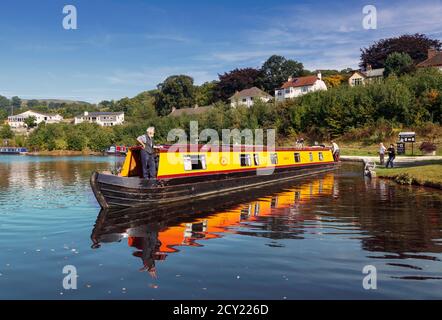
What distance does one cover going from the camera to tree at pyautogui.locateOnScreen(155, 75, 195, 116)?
113750mm

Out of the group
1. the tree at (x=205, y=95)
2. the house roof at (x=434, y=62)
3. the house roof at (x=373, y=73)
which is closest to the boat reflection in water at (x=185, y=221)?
the house roof at (x=434, y=62)

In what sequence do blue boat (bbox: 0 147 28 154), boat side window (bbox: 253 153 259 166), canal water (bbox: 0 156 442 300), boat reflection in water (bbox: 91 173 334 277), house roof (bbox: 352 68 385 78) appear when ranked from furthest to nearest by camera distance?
1. blue boat (bbox: 0 147 28 154)
2. house roof (bbox: 352 68 385 78)
3. boat side window (bbox: 253 153 259 166)
4. boat reflection in water (bbox: 91 173 334 277)
5. canal water (bbox: 0 156 442 300)

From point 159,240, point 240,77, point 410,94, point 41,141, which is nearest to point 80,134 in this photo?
point 41,141

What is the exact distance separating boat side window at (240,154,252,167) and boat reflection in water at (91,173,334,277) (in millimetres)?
2584

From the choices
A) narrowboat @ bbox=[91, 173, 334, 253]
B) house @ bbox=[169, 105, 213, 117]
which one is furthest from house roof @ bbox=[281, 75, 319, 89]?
narrowboat @ bbox=[91, 173, 334, 253]

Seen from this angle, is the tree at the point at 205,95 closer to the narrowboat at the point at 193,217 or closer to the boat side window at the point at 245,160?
the boat side window at the point at 245,160

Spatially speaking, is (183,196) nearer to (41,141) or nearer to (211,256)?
(211,256)

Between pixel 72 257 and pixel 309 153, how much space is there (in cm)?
2341

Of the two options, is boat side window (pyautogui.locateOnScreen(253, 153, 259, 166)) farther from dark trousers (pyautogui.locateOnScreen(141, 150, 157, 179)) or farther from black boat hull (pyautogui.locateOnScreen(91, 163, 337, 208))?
dark trousers (pyautogui.locateOnScreen(141, 150, 157, 179))

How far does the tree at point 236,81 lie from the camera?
102688mm

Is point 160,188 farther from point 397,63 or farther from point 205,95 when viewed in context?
point 205,95

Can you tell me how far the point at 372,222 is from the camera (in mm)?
13297

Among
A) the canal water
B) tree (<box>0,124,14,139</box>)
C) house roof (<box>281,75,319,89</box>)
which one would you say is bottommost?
the canal water

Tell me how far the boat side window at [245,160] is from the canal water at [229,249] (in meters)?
4.87
